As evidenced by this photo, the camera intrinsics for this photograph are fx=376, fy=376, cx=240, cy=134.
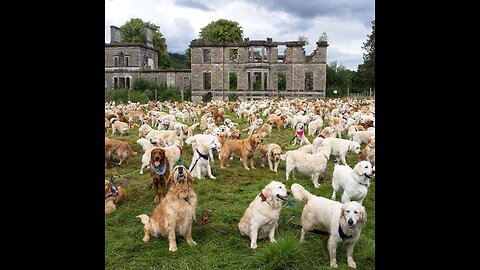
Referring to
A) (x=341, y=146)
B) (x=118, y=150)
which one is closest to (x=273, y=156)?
(x=341, y=146)

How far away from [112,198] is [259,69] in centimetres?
3783

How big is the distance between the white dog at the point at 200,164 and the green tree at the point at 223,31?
4992cm

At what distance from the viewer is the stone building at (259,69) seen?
42.5 metres

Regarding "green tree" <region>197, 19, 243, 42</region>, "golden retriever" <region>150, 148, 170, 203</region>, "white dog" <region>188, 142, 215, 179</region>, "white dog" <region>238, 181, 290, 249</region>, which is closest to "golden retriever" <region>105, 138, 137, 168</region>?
"white dog" <region>188, 142, 215, 179</region>

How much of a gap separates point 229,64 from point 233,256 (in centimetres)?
4048

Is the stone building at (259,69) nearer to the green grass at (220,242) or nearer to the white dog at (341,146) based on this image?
the white dog at (341,146)

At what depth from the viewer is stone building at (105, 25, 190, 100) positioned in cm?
4572

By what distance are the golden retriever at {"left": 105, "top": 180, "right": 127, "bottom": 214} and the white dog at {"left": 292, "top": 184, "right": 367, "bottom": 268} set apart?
3.01m

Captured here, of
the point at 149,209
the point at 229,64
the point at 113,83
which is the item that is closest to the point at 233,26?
the point at 229,64

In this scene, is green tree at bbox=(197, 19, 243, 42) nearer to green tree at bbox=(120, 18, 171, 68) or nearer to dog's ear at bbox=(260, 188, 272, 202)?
green tree at bbox=(120, 18, 171, 68)
